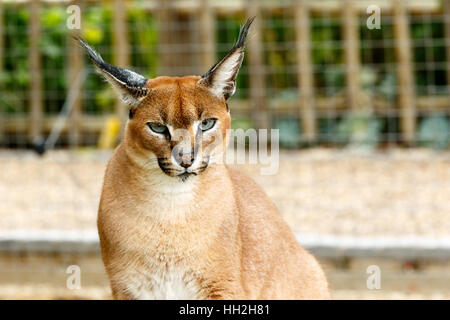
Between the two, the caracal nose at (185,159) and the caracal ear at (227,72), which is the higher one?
the caracal ear at (227,72)

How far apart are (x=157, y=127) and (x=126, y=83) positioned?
170 millimetres

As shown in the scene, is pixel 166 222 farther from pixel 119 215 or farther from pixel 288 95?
pixel 288 95

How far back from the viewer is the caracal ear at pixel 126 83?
7.84 feet

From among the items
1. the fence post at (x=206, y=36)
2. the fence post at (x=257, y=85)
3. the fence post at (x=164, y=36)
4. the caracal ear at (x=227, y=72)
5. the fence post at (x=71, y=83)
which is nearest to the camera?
the caracal ear at (x=227, y=72)

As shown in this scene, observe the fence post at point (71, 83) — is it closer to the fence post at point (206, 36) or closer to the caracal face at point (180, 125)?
the fence post at point (206, 36)

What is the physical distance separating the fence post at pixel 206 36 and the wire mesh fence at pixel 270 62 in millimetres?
10

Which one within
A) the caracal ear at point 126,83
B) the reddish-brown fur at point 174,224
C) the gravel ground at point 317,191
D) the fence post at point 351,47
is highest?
the fence post at point 351,47

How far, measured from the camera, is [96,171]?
726cm

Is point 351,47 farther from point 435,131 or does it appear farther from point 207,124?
point 207,124

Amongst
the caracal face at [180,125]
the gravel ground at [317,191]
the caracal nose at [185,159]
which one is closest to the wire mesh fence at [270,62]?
the gravel ground at [317,191]

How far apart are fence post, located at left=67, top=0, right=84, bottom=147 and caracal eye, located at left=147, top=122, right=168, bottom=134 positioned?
5.70 m

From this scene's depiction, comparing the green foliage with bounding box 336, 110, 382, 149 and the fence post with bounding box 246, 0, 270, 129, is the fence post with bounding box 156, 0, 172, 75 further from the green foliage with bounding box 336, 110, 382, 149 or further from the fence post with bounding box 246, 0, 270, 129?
the green foliage with bounding box 336, 110, 382, 149

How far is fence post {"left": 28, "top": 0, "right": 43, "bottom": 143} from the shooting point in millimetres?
8242
